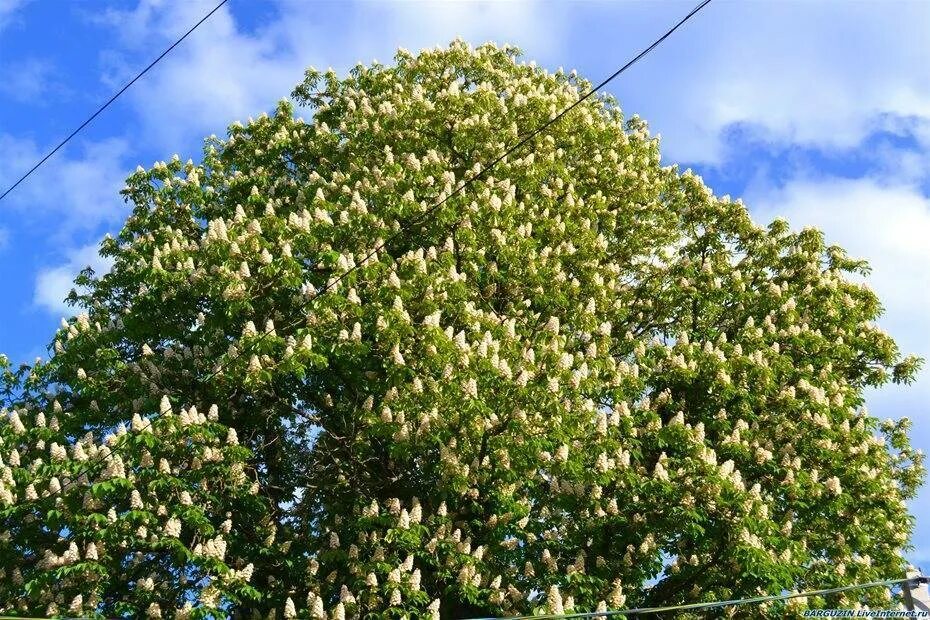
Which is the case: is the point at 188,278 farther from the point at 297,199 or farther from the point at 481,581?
the point at 481,581

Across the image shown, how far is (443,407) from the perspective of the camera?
11.9 meters

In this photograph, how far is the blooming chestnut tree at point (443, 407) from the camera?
11.9 m

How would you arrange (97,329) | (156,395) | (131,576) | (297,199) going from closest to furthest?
(131,576)
(156,395)
(97,329)
(297,199)

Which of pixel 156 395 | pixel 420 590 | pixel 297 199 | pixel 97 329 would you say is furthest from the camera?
pixel 297 199

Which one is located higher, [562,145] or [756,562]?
[562,145]

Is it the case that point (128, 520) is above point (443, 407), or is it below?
below

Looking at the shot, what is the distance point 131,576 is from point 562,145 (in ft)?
30.0

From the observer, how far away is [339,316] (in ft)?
41.6

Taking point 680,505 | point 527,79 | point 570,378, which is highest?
point 527,79

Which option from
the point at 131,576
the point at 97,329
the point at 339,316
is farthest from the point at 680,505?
the point at 97,329

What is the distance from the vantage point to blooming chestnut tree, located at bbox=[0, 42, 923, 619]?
39.0 feet

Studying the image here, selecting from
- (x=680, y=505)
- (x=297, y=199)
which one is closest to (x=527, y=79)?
(x=297, y=199)

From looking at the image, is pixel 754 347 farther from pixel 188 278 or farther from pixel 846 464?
pixel 188 278

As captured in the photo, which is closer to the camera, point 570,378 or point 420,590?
point 420,590
